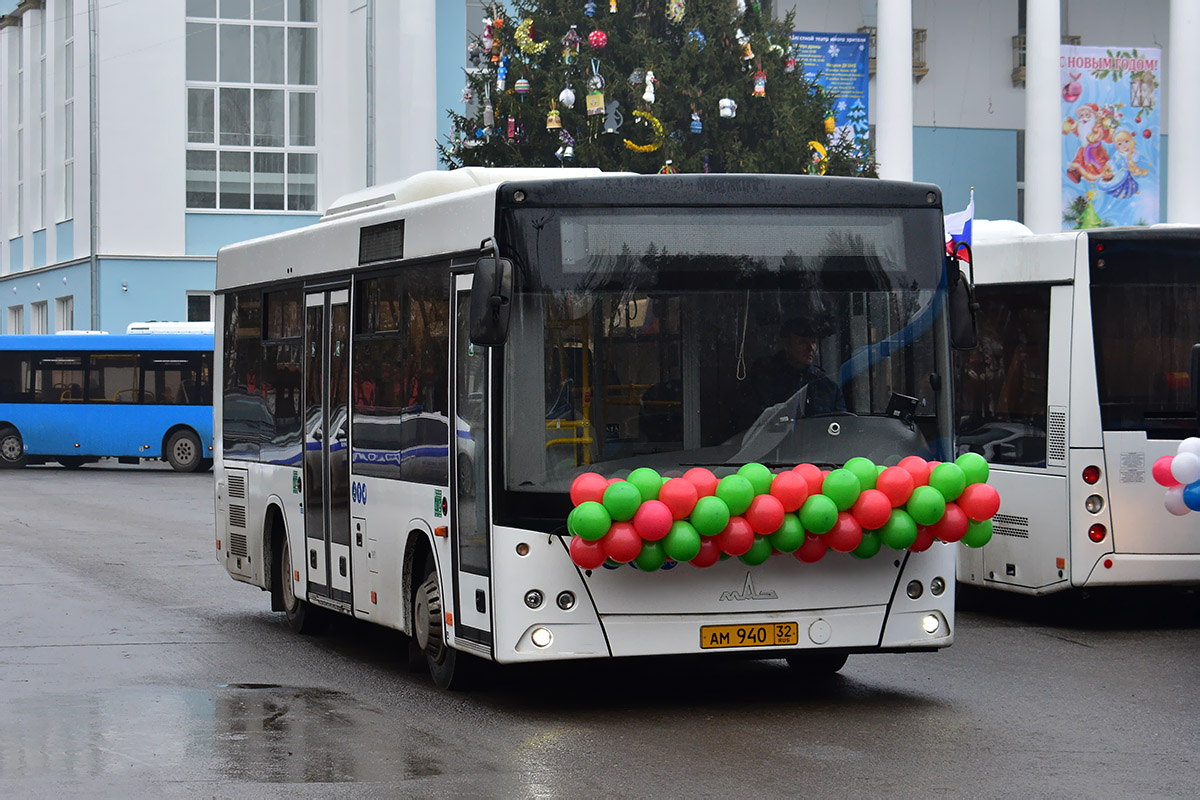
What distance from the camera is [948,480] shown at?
923cm

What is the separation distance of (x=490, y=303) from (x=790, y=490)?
1691mm

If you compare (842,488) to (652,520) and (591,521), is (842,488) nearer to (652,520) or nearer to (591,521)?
(652,520)

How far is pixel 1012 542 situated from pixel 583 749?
237 inches

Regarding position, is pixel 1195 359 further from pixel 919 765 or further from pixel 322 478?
pixel 322 478

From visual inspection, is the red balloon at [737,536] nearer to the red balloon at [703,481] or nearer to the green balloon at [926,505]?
the red balloon at [703,481]

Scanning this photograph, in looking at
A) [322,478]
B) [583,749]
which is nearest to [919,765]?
[583,749]

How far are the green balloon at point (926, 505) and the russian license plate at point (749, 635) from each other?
2.74 ft

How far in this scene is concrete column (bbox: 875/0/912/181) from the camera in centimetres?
4134

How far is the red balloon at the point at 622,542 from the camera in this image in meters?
8.79

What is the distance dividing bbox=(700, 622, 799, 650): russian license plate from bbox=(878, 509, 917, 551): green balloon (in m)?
0.65

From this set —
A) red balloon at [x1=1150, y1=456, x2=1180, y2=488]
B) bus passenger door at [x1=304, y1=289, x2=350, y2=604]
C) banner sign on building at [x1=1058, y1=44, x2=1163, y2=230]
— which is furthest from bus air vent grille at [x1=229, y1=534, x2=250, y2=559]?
banner sign on building at [x1=1058, y1=44, x2=1163, y2=230]

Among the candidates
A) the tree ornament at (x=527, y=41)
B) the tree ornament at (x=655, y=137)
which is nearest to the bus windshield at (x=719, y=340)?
the tree ornament at (x=655, y=137)

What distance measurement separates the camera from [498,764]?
809 cm

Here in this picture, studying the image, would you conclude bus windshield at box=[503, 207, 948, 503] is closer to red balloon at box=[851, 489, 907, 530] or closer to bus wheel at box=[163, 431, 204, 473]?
red balloon at box=[851, 489, 907, 530]
